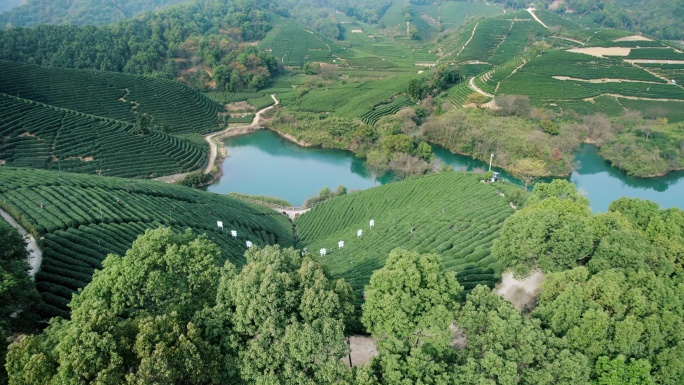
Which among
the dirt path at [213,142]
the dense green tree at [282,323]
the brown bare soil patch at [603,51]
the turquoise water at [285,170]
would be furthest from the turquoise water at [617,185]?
the dirt path at [213,142]

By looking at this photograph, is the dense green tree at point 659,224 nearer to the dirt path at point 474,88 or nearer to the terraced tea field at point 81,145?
the terraced tea field at point 81,145

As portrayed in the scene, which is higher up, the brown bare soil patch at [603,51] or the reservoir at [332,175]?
the brown bare soil patch at [603,51]

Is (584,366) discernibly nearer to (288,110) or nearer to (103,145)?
(103,145)

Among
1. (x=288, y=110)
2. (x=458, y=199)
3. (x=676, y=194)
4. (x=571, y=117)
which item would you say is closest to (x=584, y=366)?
(x=458, y=199)

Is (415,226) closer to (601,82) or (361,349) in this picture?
(361,349)

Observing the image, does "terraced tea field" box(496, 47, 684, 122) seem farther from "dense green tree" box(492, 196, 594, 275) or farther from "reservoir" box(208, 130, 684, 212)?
"dense green tree" box(492, 196, 594, 275)

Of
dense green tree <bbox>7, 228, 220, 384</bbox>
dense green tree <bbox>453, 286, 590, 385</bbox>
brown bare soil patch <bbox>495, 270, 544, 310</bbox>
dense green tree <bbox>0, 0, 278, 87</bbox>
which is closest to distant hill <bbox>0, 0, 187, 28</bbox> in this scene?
dense green tree <bbox>0, 0, 278, 87</bbox>
